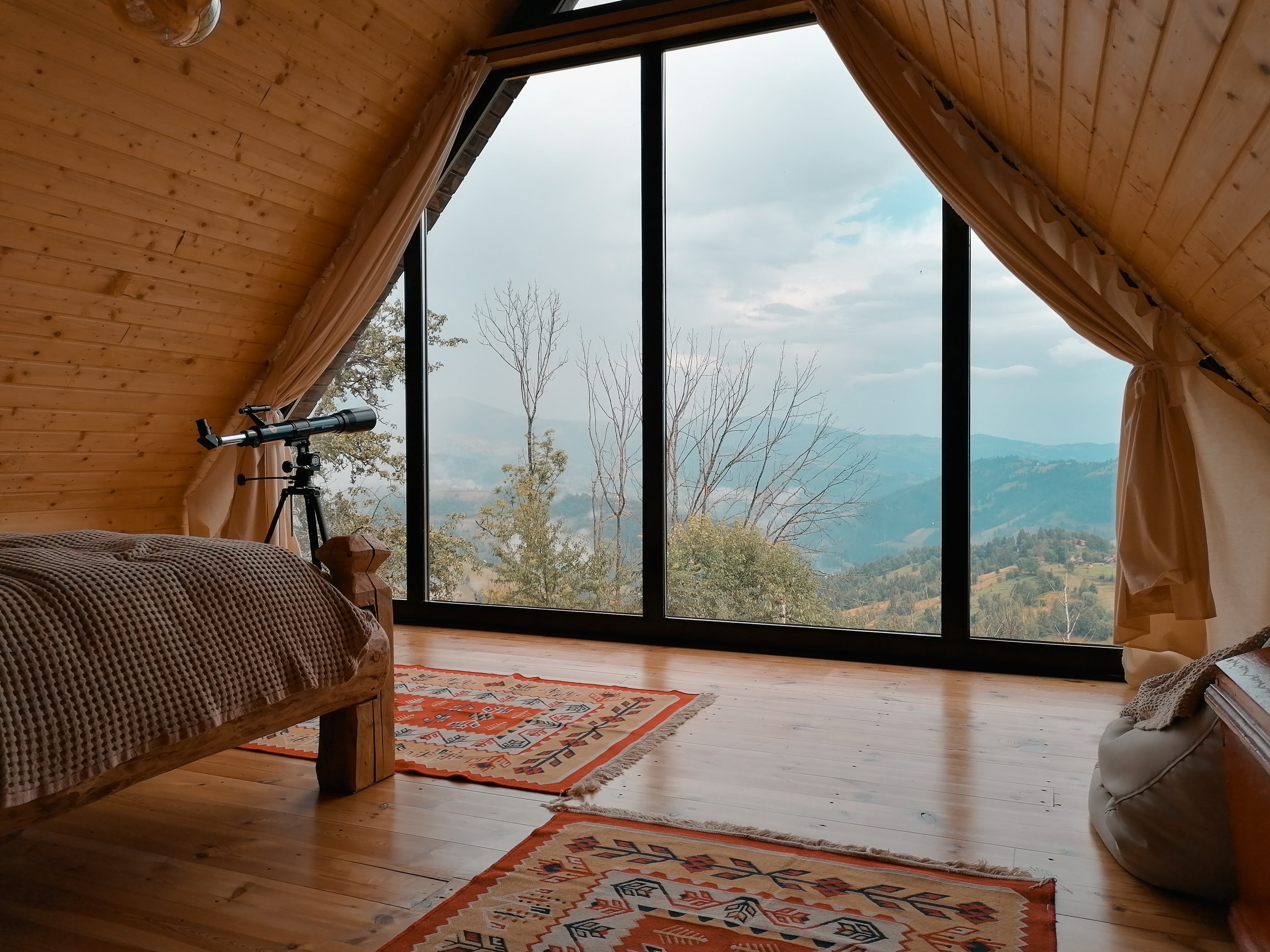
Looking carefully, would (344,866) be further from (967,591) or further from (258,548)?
(967,591)

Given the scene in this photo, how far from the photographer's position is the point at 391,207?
4.08m

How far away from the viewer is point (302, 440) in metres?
3.83

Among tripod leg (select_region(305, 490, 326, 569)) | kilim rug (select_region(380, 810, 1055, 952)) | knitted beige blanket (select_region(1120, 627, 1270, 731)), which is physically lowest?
kilim rug (select_region(380, 810, 1055, 952))

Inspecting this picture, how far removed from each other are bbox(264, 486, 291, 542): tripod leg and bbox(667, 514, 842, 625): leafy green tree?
5.02 ft

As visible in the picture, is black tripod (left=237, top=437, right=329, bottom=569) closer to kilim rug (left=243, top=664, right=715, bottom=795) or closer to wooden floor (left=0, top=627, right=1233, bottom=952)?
kilim rug (left=243, top=664, right=715, bottom=795)

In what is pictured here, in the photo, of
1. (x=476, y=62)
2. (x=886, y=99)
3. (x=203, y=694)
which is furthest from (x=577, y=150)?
(x=203, y=694)

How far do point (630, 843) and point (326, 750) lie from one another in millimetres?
788

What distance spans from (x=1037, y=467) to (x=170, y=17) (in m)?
2.94

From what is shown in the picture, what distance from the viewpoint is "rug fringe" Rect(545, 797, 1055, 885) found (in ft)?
5.78

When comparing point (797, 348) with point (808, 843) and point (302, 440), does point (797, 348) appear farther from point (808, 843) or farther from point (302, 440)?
point (808, 843)

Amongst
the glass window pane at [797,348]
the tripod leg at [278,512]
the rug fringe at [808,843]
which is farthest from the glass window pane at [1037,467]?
the tripod leg at [278,512]

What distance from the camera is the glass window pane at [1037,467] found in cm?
338

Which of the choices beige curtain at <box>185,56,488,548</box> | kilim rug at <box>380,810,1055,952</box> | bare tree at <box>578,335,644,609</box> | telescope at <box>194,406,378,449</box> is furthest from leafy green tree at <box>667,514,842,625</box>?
kilim rug at <box>380,810,1055,952</box>

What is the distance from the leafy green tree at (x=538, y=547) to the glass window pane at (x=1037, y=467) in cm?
156
